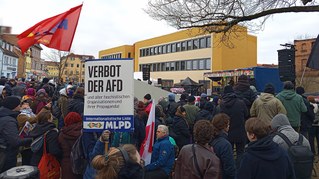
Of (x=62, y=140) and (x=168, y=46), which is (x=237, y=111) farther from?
(x=168, y=46)

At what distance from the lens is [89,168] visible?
4.07 m

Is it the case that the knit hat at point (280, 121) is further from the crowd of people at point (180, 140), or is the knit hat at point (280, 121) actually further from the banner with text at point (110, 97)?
the banner with text at point (110, 97)

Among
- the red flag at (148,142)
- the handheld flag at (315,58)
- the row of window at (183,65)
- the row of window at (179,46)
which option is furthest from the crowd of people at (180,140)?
the row of window at (179,46)

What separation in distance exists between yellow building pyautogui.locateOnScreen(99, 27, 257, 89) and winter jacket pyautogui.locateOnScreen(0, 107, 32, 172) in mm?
28684

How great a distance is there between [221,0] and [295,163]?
362 inches

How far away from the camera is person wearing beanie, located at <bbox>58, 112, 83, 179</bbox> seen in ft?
14.9

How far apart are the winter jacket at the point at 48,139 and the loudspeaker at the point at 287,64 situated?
7.26m

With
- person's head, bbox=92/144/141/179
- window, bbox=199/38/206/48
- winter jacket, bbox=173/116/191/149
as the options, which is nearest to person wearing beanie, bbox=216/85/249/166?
winter jacket, bbox=173/116/191/149

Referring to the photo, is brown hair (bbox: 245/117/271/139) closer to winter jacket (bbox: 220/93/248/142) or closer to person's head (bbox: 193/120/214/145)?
person's head (bbox: 193/120/214/145)

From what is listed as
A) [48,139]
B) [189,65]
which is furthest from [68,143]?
[189,65]

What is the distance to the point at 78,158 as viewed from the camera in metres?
4.26

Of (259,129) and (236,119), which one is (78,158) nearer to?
(259,129)

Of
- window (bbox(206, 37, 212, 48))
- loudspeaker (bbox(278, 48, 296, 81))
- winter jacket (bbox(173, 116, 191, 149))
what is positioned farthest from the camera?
window (bbox(206, 37, 212, 48))

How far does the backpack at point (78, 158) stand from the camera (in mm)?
4230
